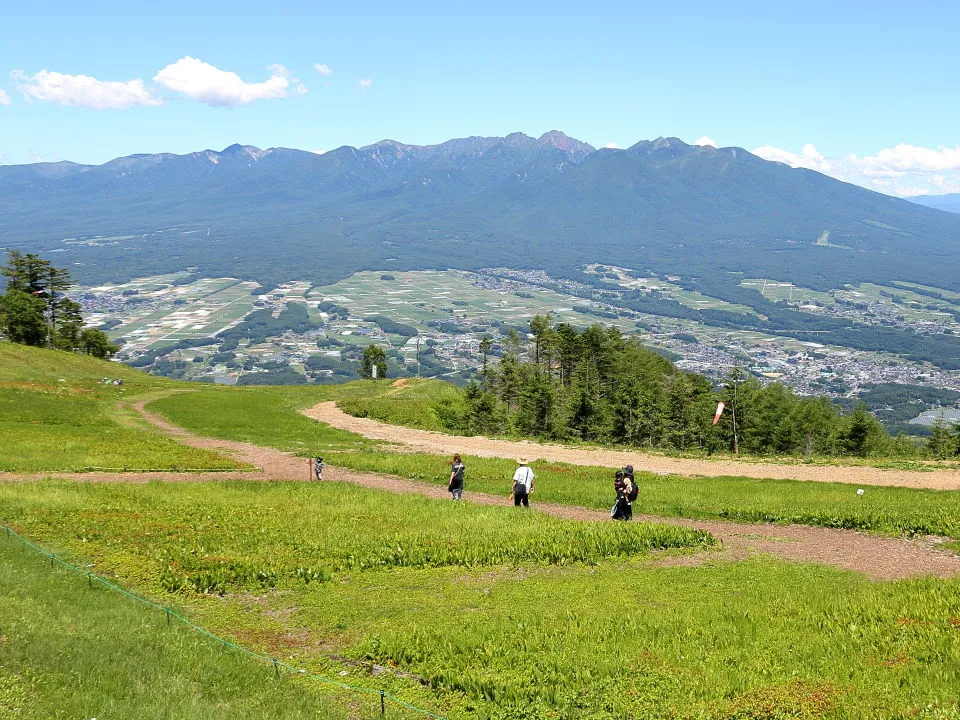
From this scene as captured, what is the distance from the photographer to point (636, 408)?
269 ft

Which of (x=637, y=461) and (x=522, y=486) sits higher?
(x=522, y=486)

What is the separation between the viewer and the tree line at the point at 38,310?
3829 inches

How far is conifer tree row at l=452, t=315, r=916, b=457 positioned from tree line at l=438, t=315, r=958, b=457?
131mm

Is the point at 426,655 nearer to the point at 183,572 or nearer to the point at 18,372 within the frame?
the point at 183,572

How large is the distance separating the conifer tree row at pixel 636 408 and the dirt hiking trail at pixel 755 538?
38.9m

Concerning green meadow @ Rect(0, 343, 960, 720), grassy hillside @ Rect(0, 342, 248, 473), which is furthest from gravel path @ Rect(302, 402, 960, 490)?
grassy hillside @ Rect(0, 342, 248, 473)

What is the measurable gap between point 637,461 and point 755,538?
18.3 m

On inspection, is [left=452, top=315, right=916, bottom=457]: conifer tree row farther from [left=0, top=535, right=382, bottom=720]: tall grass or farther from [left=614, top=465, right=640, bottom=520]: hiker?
[left=0, top=535, right=382, bottom=720]: tall grass

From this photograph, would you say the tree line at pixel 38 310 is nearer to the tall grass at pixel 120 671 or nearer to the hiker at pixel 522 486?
the hiker at pixel 522 486

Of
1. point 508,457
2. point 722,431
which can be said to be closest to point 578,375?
point 722,431

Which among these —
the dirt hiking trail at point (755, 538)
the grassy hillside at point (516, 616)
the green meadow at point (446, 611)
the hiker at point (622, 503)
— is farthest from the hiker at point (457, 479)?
the hiker at point (622, 503)

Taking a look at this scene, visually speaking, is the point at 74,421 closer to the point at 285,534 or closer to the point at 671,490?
the point at 285,534

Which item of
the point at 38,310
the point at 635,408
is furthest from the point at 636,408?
the point at 38,310

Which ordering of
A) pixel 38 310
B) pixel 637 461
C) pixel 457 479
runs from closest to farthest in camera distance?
pixel 457 479 → pixel 637 461 → pixel 38 310
